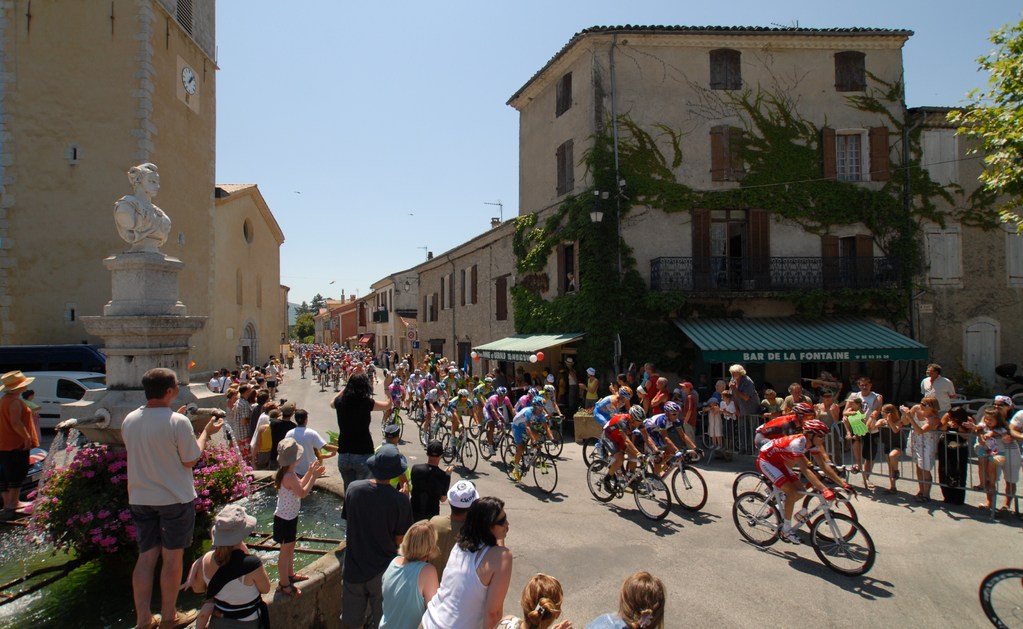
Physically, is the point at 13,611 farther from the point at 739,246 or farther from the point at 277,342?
the point at 277,342

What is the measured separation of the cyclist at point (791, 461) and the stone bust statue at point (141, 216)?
685cm

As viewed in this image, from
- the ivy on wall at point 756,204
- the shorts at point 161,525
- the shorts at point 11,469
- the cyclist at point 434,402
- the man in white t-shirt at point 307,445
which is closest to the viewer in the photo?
the shorts at point 161,525

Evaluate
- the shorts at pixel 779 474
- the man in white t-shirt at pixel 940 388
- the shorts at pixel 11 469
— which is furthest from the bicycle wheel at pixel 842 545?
the shorts at pixel 11 469

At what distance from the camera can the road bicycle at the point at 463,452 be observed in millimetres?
11742

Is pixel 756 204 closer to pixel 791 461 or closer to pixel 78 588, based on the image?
pixel 791 461

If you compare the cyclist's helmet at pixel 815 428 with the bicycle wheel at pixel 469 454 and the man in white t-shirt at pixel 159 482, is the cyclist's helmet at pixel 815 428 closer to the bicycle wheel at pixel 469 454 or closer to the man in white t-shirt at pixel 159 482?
the man in white t-shirt at pixel 159 482

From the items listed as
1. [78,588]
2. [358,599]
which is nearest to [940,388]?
[358,599]

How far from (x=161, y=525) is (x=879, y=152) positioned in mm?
20564

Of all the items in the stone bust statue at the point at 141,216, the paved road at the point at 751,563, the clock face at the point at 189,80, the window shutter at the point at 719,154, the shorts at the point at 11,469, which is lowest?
the paved road at the point at 751,563

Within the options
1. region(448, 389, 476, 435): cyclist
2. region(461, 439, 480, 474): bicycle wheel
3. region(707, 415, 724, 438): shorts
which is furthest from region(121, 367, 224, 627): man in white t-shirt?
region(707, 415, 724, 438): shorts

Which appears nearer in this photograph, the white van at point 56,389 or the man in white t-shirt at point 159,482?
the man in white t-shirt at point 159,482

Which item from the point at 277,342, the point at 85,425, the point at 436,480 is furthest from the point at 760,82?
the point at 277,342

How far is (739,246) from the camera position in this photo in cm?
1827

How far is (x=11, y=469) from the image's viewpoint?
290 inches
